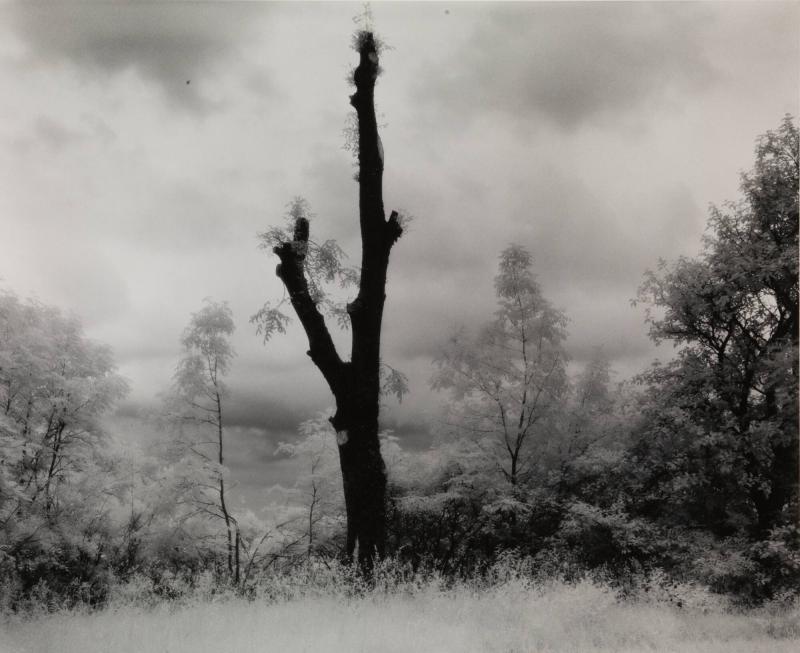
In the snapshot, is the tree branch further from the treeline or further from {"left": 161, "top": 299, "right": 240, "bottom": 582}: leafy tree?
{"left": 161, "top": 299, "right": 240, "bottom": 582}: leafy tree

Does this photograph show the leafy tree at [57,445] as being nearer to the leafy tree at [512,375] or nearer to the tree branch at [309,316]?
the tree branch at [309,316]

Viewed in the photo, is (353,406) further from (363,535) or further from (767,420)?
(767,420)

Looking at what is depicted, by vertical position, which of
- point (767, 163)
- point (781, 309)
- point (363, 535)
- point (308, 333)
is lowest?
point (363, 535)

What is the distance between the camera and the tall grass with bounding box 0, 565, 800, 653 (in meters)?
4.68

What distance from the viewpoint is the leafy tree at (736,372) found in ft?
32.9

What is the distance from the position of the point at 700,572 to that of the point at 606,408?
5.16 metres

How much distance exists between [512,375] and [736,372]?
5321mm

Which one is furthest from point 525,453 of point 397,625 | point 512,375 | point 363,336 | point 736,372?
point 397,625

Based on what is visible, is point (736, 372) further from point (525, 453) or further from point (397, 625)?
A: point (397, 625)

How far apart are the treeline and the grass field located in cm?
226

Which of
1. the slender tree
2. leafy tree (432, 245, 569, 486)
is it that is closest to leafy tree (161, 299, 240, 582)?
the slender tree

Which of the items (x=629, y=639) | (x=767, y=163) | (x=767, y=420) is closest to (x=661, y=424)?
(x=767, y=420)

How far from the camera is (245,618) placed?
17.2 ft

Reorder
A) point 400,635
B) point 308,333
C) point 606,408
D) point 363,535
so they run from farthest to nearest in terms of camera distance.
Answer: point 606,408
point 308,333
point 363,535
point 400,635
